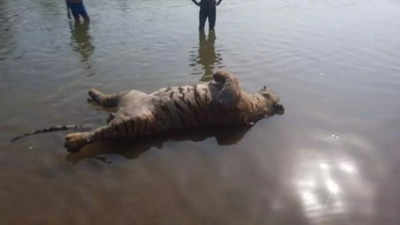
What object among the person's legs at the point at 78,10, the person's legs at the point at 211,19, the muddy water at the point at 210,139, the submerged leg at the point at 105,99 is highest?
the person's legs at the point at 78,10

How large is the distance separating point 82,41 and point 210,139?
21.2 feet

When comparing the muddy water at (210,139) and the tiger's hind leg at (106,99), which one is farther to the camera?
the tiger's hind leg at (106,99)

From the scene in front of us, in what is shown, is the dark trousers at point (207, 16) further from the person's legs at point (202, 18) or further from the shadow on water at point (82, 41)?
the shadow on water at point (82, 41)

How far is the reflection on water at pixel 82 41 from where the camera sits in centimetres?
891

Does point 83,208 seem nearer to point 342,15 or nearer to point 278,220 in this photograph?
Result: point 278,220

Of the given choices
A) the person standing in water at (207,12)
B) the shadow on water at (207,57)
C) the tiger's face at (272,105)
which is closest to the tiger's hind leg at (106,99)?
the shadow on water at (207,57)

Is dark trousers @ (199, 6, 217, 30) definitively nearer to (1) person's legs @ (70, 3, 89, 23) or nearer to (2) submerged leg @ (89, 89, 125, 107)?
(1) person's legs @ (70, 3, 89, 23)

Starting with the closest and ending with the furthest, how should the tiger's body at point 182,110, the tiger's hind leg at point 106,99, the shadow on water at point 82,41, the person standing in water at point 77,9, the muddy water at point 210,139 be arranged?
1. the muddy water at point 210,139
2. the tiger's body at point 182,110
3. the tiger's hind leg at point 106,99
4. the shadow on water at point 82,41
5. the person standing in water at point 77,9

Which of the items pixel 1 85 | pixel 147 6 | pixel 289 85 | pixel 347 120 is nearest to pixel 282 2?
pixel 147 6

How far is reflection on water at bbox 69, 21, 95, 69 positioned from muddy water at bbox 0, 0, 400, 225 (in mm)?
46

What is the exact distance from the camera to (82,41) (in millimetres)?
10188

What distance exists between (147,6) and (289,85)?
9.80m

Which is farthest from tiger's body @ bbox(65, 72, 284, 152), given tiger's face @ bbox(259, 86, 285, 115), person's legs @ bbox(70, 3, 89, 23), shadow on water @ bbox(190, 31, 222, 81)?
person's legs @ bbox(70, 3, 89, 23)

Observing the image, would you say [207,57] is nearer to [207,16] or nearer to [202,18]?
[202,18]
